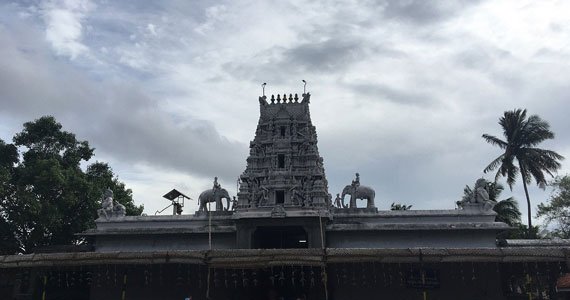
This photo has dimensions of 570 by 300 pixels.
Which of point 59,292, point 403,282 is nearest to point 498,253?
point 403,282

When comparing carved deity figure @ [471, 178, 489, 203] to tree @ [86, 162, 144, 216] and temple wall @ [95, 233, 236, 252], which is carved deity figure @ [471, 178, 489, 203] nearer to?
temple wall @ [95, 233, 236, 252]

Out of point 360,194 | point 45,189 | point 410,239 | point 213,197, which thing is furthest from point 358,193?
point 45,189

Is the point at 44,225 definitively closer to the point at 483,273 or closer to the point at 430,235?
the point at 430,235

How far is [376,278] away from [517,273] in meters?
8.48

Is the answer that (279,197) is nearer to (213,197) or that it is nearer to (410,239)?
(213,197)

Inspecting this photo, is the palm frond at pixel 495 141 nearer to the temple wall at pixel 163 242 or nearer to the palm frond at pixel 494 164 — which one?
the palm frond at pixel 494 164

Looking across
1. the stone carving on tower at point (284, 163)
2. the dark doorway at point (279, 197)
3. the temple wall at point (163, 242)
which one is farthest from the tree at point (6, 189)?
the dark doorway at point (279, 197)

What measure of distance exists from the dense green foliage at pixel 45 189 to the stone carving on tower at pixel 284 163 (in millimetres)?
15979

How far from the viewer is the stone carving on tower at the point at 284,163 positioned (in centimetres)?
3388

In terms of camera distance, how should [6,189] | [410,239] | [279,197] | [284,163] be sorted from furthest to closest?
[6,189] < [284,163] < [279,197] < [410,239]

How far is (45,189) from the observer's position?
1567 inches

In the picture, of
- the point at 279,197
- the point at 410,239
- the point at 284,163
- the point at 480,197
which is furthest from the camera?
the point at 284,163

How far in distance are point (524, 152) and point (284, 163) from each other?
75.4ft

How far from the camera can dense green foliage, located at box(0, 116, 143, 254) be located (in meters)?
39.4
